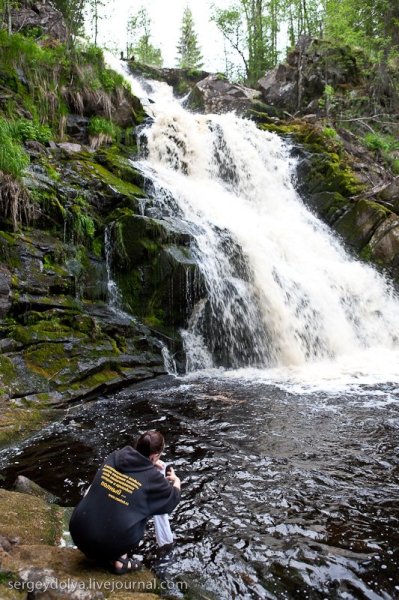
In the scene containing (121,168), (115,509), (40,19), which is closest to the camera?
(115,509)

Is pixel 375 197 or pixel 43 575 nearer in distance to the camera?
pixel 43 575

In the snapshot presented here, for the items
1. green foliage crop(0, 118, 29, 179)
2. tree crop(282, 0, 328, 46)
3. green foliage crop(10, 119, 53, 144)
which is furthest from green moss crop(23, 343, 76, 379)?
tree crop(282, 0, 328, 46)

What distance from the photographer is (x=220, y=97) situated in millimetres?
26984

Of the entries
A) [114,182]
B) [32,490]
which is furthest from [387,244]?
[32,490]

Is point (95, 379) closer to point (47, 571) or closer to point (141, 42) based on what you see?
point (47, 571)

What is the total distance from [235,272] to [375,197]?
343 inches

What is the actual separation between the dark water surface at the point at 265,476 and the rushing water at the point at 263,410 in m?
0.02

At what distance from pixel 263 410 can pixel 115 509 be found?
16.1ft

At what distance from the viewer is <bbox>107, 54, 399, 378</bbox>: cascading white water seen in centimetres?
1137

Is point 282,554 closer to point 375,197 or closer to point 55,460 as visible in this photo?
point 55,460

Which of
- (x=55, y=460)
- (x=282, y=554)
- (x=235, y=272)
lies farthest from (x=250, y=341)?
(x=282, y=554)

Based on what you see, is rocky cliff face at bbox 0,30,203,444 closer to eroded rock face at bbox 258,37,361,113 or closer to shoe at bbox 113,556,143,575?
shoe at bbox 113,556,143,575

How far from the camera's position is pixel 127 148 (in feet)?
55.0

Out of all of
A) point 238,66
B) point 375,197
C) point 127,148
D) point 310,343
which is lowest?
point 310,343
